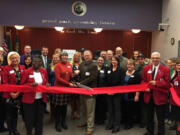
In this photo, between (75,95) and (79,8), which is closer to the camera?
(75,95)

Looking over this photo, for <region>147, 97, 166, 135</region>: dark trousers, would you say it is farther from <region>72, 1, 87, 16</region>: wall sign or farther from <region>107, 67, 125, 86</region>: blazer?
<region>72, 1, 87, 16</region>: wall sign

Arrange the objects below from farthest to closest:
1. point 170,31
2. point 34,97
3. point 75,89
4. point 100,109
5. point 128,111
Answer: point 170,31
point 100,109
point 128,111
point 75,89
point 34,97

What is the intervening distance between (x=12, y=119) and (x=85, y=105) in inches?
57.9

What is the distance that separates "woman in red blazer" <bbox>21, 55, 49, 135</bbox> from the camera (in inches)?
111

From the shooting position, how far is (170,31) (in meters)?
6.10

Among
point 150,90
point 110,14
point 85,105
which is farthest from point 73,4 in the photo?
point 150,90

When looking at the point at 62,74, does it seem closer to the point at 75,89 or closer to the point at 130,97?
the point at 75,89

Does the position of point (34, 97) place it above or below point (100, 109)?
above

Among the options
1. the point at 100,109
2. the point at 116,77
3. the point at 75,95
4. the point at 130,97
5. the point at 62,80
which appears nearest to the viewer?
the point at 62,80

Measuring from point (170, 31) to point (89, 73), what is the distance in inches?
164

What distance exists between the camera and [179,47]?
5.45 m

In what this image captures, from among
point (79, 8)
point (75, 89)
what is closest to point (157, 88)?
point (75, 89)

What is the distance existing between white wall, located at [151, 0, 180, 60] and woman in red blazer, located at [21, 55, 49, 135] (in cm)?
476

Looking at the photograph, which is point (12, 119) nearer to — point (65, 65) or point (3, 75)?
point (3, 75)
